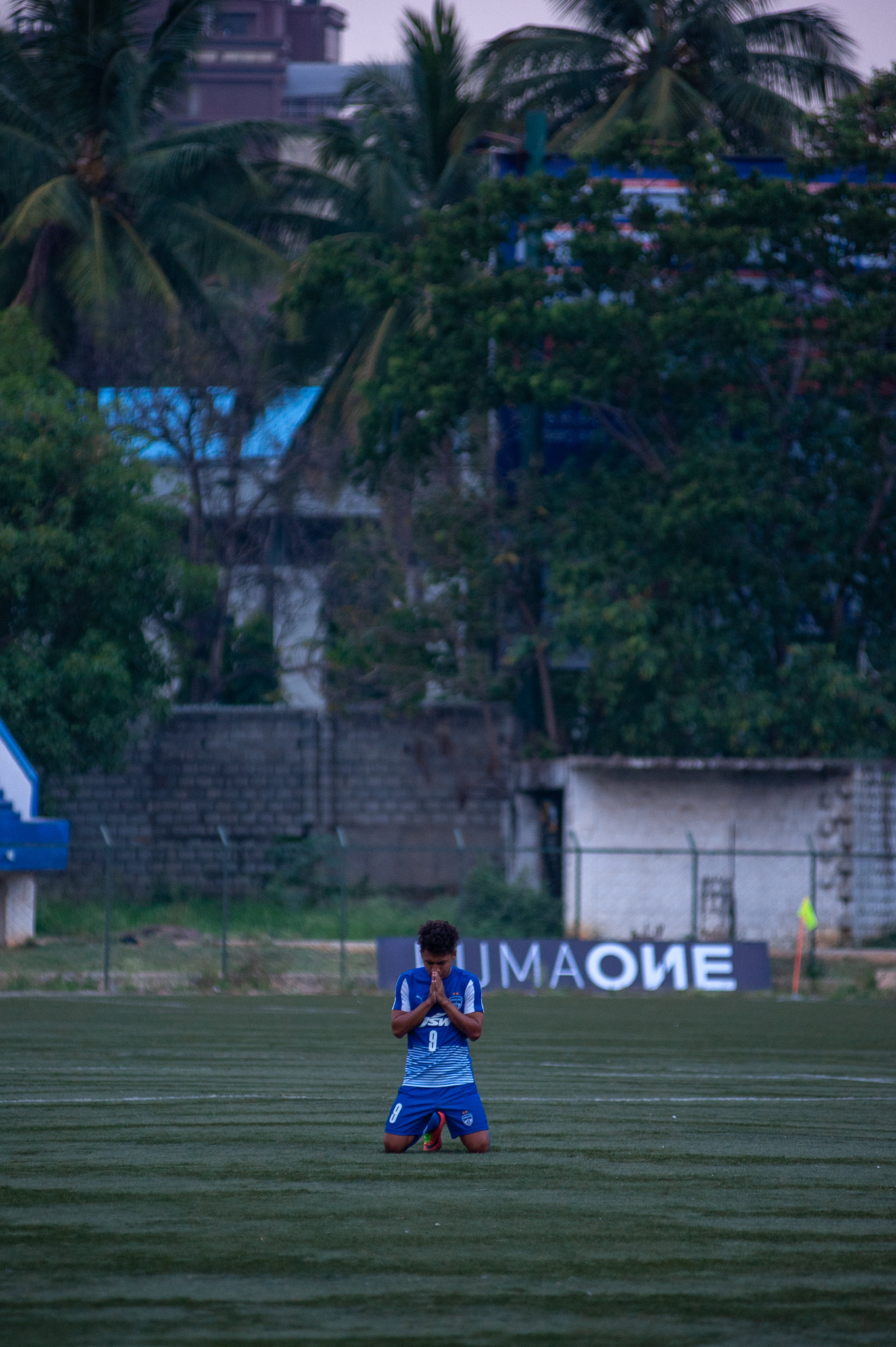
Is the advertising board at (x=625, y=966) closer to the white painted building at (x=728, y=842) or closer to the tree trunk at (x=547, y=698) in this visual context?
the white painted building at (x=728, y=842)

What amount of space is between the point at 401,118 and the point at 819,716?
18.6 meters

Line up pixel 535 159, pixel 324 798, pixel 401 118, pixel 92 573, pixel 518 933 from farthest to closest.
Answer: pixel 401 118 < pixel 324 798 < pixel 535 159 < pixel 92 573 < pixel 518 933

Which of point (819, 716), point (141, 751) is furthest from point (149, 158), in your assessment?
point (819, 716)

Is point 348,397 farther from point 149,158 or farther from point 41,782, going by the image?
point 41,782

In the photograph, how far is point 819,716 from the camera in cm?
3017

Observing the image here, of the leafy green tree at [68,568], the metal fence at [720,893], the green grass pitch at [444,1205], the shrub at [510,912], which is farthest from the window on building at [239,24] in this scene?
the green grass pitch at [444,1205]

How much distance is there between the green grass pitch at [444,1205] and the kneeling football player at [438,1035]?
0.86 feet

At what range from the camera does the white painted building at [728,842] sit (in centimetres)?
3000

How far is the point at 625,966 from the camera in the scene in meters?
24.4

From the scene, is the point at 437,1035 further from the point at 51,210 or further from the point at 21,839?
the point at 51,210

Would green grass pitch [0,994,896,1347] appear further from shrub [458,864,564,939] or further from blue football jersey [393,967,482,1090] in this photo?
shrub [458,864,564,939]

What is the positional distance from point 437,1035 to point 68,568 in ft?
77.5

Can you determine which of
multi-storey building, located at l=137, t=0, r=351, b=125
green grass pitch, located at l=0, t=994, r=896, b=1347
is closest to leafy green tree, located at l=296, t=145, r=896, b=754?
green grass pitch, located at l=0, t=994, r=896, b=1347

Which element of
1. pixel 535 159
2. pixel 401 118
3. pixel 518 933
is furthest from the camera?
→ pixel 401 118
